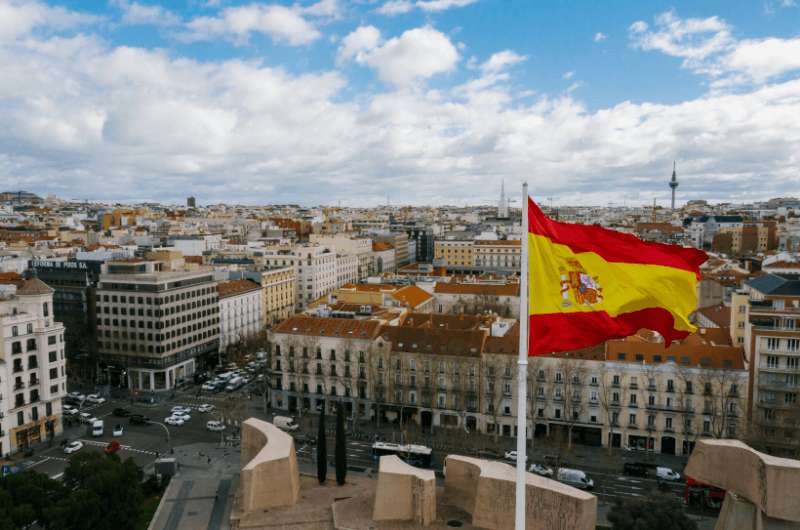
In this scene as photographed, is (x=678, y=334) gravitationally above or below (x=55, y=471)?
above

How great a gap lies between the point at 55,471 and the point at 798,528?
165 feet

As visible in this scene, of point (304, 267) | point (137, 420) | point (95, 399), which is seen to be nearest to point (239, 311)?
point (95, 399)

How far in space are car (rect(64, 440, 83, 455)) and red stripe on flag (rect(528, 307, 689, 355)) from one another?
5189 centimetres

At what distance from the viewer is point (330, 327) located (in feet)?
216

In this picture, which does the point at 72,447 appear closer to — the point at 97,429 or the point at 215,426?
the point at 97,429

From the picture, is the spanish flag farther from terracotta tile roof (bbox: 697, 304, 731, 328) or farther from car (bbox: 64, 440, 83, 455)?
terracotta tile roof (bbox: 697, 304, 731, 328)

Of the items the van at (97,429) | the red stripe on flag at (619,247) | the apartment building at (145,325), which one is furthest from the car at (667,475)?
the apartment building at (145,325)

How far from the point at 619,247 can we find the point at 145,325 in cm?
6896

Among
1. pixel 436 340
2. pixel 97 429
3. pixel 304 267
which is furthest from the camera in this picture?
pixel 304 267

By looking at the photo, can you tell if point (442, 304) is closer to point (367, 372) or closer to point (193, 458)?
point (367, 372)

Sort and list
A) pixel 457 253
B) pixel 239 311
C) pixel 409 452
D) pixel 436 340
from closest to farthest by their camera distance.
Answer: pixel 409 452 < pixel 436 340 < pixel 239 311 < pixel 457 253

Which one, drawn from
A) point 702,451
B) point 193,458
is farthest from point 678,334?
point 193,458

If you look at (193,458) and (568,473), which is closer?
(568,473)

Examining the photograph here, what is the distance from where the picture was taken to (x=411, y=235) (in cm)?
19738
